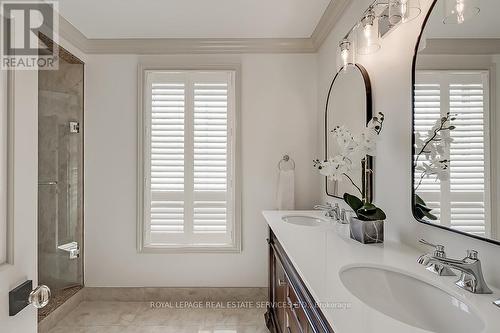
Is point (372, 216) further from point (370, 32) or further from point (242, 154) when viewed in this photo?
point (242, 154)

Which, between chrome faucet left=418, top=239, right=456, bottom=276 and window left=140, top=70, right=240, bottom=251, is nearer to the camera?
chrome faucet left=418, top=239, right=456, bottom=276

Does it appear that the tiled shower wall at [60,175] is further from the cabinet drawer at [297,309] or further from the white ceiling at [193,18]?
the cabinet drawer at [297,309]

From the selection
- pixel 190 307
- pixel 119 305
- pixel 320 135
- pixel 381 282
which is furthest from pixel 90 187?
pixel 381 282

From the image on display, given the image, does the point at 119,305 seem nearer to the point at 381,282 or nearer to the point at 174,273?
the point at 174,273

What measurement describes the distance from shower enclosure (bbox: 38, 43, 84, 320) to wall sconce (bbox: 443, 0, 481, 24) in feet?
8.88

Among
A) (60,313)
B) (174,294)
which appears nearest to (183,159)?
(174,294)

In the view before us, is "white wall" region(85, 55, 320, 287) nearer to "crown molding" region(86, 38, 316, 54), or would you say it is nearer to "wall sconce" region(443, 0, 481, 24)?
"crown molding" region(86, 38, 316, 54)

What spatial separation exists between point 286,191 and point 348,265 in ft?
5.00

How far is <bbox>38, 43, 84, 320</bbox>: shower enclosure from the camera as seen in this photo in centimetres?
240

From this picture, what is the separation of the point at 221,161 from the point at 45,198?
1561 millimetres

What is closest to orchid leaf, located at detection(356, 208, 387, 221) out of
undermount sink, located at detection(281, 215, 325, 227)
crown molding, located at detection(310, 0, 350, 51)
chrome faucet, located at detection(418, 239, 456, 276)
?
chrome faucet, located at detection(418, 239, 456, 276)

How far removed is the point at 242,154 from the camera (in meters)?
2.66

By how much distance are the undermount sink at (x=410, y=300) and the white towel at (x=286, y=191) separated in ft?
4.90

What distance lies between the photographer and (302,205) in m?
2.67
